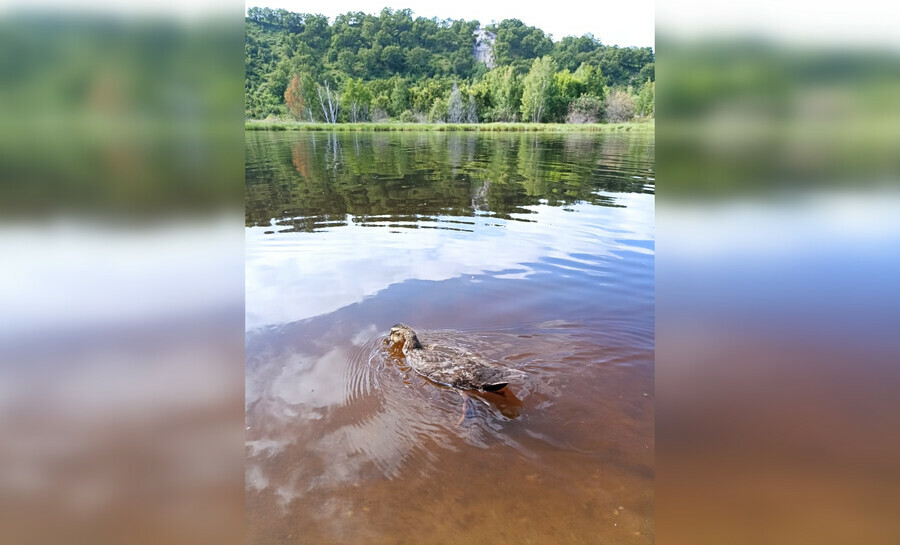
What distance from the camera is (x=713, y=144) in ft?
4.74

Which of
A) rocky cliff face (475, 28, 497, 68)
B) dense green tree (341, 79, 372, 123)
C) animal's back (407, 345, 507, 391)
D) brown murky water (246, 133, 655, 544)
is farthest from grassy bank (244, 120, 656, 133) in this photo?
animal's back (407, 345, 507, 391)

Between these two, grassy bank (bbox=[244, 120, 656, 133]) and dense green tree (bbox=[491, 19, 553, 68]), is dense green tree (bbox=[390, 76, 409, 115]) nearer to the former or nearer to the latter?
grassy bank (bbox=[244, 120, 656, 133])

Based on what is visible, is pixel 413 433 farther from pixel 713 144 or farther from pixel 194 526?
pixel 713 144

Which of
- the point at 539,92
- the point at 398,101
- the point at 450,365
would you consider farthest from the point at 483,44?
the point at 450,365

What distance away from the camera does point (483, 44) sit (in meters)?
77.2

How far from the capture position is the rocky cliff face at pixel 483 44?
7525cm

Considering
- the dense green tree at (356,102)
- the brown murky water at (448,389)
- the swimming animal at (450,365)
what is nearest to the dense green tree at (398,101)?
the dense green tree at (356,102)

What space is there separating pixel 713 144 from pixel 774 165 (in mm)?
407

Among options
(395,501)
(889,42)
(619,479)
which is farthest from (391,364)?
(889,42)

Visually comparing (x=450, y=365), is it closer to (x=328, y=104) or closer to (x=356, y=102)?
(x=356, y=102)

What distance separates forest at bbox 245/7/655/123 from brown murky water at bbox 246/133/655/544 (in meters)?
42.6

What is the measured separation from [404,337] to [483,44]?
81.2m

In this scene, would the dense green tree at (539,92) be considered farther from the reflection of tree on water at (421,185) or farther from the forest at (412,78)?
the reflection of tree on water at (421,185)

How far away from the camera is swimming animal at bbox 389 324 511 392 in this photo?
4.31m
